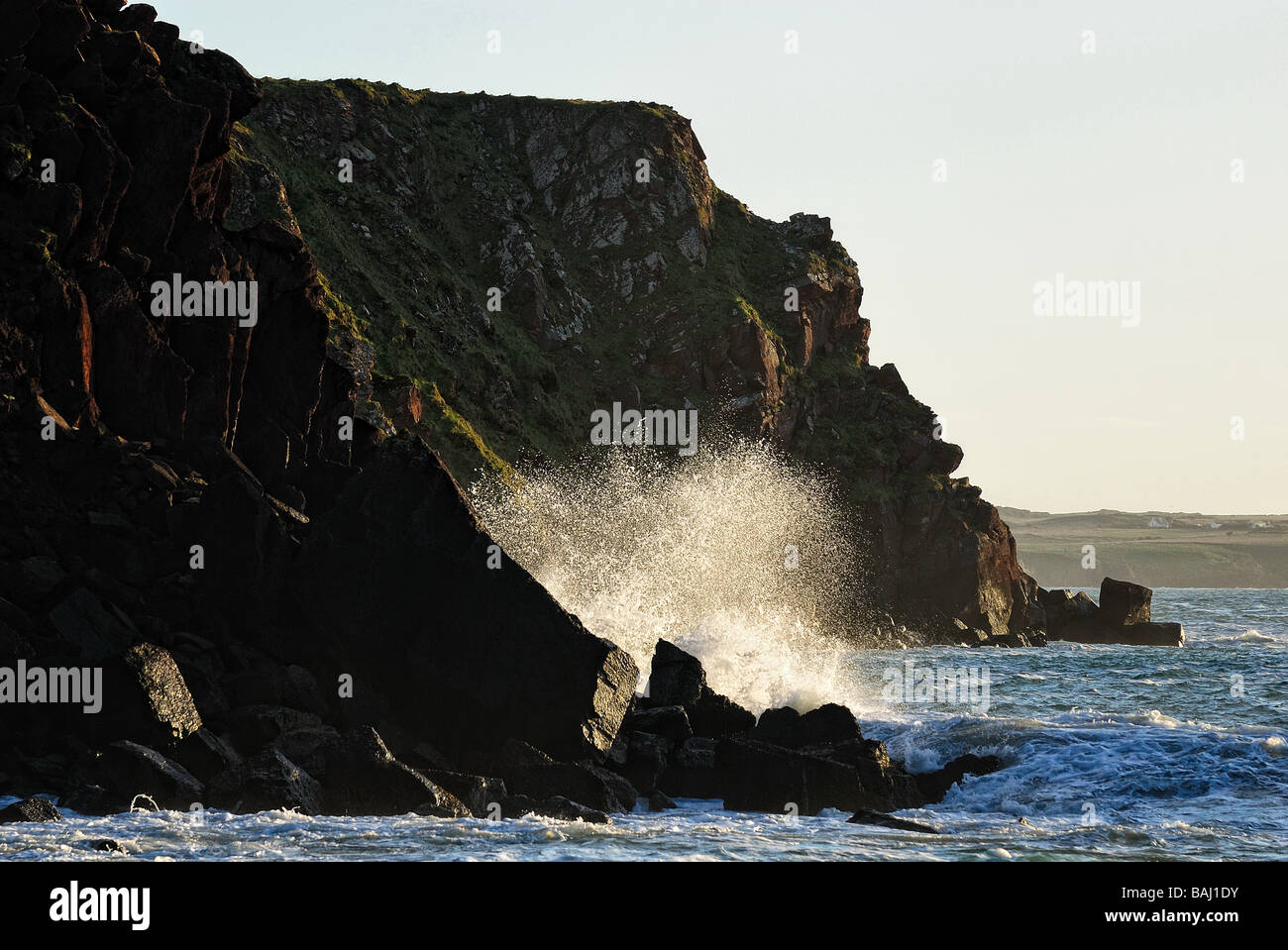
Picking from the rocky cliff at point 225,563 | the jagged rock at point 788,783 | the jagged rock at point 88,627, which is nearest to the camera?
the rocky cliff at point 225,563

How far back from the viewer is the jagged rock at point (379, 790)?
20.1 m

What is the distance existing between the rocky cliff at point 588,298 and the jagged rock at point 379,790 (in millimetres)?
57318

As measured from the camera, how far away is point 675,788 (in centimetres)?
2417

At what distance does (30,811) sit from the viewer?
18203 mm

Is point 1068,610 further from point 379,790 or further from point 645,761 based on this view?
point 379,790

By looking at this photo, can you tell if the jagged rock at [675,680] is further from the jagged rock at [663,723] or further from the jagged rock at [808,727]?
the jagged rock at [808,727]

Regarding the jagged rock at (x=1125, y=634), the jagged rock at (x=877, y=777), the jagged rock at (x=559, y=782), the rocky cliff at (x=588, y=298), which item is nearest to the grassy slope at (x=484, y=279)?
the rocky cliff at (x=588, y=298)

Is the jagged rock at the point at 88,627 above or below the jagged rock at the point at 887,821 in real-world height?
above

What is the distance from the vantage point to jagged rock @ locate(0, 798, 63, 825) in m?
18.1

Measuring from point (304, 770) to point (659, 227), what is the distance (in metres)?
96.6

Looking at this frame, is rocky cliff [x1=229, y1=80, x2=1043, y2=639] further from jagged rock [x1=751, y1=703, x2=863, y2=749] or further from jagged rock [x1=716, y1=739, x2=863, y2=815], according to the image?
jagged rock [x1=716, y1=739, x2=863, y2=815]
